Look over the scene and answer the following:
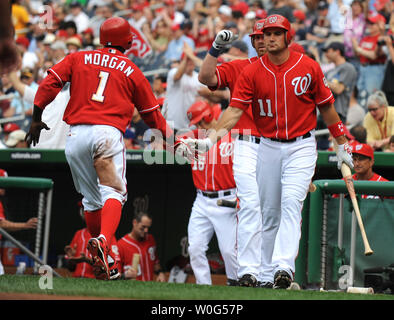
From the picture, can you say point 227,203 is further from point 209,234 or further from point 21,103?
point 21,103

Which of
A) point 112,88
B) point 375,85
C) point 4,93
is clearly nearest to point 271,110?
point 112,88

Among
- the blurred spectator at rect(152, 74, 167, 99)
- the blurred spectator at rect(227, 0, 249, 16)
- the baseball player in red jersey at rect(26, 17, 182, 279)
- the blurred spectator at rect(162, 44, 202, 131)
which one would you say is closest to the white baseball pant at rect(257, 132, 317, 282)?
the baseball player in red jersey at rect(26, 17, 182, 279)

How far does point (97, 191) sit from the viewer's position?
21.5 feet

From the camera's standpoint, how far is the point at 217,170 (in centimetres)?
923

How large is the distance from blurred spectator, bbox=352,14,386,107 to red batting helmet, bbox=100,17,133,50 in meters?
6.17

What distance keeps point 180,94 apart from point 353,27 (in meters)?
3.18

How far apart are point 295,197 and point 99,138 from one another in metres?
1.61

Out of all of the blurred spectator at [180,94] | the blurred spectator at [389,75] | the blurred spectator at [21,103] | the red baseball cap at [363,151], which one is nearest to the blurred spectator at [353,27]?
the blurred spectator at [389,75]

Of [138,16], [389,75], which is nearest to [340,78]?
[389,75]

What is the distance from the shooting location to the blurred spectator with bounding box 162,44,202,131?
11828mm

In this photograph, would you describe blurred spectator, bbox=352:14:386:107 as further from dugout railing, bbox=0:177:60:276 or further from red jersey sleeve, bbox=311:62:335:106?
red jersey sleeve, bbox=311:62:335:106

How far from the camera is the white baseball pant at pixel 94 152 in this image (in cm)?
629

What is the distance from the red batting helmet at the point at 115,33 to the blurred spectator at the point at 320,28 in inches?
291

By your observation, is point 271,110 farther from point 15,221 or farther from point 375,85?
point 375,85
